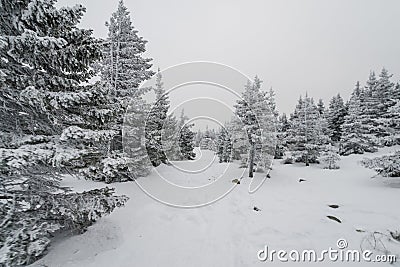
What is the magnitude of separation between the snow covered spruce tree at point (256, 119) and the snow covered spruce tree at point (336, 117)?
81.7 ft

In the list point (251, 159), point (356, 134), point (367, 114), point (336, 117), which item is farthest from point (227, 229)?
→ point (336, 117)

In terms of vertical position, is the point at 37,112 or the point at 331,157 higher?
the point at 37,112

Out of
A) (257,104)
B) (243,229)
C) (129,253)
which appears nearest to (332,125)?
(257,104)

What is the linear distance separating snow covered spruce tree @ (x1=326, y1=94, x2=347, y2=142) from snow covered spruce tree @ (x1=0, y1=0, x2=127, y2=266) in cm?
4067

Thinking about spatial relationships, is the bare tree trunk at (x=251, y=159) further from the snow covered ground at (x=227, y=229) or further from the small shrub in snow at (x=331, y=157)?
the small shrub in snow at (x=331, y=157)

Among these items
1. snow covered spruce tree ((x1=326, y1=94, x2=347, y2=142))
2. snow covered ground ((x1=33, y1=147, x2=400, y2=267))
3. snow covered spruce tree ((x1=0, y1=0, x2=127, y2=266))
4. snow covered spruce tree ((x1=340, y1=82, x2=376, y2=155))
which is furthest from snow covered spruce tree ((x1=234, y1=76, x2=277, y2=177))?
snow covered spruce tree ((x1=326, y1=94, x2=347, y2=142))

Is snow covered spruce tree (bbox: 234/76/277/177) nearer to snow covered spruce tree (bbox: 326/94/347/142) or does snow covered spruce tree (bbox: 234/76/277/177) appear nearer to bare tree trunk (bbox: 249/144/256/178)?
bare tree trunk (bbox: 249/144/256/178)

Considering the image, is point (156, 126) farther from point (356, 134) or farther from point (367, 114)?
point (367, 114)

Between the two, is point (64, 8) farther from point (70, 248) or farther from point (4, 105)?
point (70, 248)

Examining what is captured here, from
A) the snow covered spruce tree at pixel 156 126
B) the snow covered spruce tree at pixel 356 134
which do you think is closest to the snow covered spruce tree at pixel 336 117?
the snow covered spruce tree at pixel 356 134

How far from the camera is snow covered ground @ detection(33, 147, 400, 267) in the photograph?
5250 mm

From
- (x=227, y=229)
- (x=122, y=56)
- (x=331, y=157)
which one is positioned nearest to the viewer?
(x=227, y=229)

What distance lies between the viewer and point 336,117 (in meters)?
36.7

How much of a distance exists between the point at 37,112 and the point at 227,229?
676 cm
